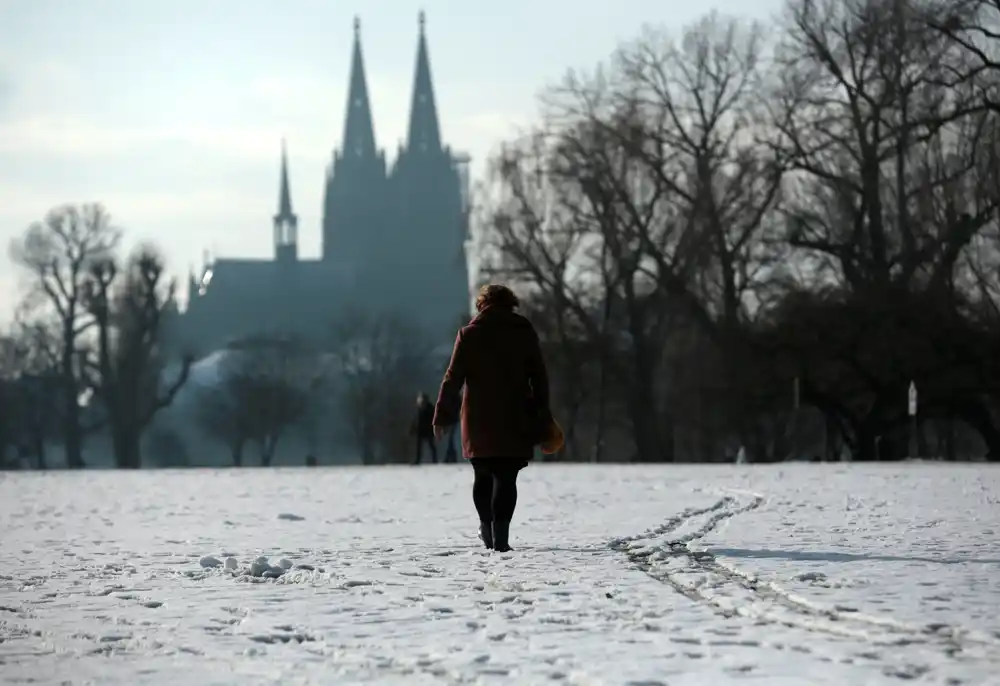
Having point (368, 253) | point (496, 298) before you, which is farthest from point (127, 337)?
point (368, 253)

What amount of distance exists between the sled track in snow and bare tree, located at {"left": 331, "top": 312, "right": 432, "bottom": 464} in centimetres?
6057

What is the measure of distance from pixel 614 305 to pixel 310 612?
138ft

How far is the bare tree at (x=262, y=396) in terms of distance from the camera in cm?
9362

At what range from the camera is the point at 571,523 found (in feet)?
46.7

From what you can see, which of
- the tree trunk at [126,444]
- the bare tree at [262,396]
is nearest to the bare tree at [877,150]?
the tree trunk at [126,444]

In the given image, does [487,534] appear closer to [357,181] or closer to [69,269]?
[69,269]

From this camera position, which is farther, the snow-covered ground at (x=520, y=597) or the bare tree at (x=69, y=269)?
the bare tree at (x=69, y=269)

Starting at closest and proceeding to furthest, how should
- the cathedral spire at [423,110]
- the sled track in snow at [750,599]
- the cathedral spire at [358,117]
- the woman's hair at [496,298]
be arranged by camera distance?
the sled track in snow at [750,599] → the woman's hair at [496,298] → the cathedral spire at [423,110] → the cathedral spire at [358,117]

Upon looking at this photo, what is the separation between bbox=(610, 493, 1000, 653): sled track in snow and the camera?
6.66 meters

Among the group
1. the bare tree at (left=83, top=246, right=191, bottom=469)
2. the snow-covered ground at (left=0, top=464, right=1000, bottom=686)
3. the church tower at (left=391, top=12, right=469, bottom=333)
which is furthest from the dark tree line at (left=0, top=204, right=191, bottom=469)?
the church tower at (left=391, top=12, right=469, bottom=333)

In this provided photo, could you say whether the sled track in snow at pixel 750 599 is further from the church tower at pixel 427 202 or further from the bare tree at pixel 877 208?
the church tower at pixel 427 202

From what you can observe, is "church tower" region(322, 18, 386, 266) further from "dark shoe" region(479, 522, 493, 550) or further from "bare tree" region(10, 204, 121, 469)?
"dark shoe" region(479, 522, 493, 550)

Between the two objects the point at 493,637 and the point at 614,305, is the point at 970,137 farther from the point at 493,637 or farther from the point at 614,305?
the point at 493,637

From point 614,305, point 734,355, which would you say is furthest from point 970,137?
point 614,305
